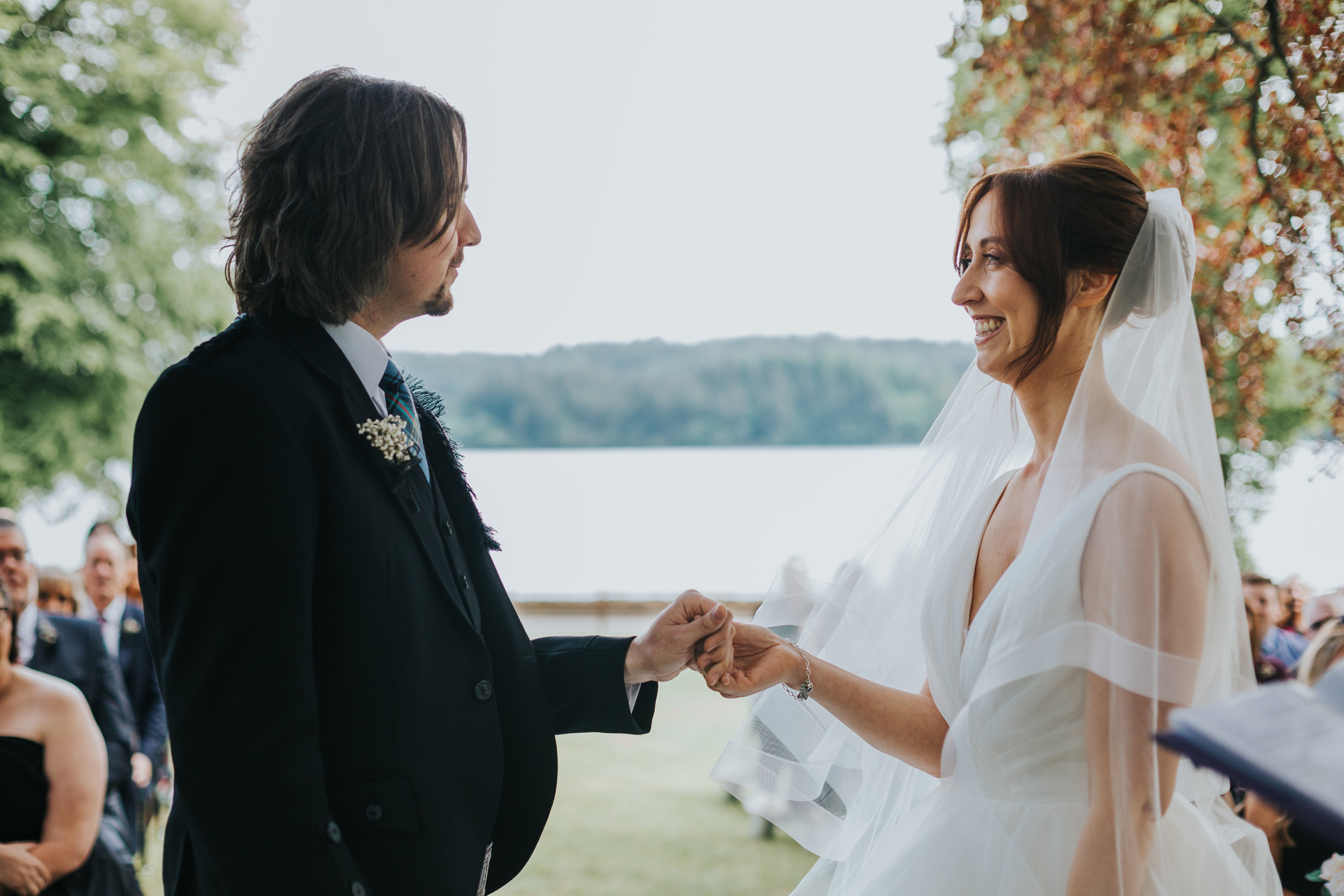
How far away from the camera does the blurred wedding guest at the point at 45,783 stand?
2742 mm

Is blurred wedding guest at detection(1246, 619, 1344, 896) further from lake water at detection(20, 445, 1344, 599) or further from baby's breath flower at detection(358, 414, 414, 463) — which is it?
lake water at detection(20, 445, 1344, 599)

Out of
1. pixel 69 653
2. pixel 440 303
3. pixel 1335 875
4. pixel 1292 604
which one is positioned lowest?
pixel 69 653

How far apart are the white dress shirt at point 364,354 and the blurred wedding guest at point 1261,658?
135 inches

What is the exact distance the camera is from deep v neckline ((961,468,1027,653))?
1.68 m

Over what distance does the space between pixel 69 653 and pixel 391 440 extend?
3.64 m

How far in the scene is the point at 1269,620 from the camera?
409 centimetres

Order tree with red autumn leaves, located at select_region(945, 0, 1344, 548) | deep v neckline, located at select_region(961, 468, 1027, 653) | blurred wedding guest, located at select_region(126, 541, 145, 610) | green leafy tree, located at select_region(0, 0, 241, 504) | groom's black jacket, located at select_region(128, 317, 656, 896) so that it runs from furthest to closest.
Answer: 1. green leafy tree, located at select_region(0, 0, 241, 504)
2. blurred wedding guest, located at select_region(126, 541, 145, 610)
3. tree with red autumn leaves, located at select_region(945, 0, 1344, 548)
4. deep v neckline, located at select_region(961, 468, 1027, 653)
5. groom's black jacket, located at select_region(128, 317, 656, 896)

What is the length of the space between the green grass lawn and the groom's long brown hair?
5.53 metres

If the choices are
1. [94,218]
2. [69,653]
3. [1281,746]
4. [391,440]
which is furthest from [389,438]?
[94,218]

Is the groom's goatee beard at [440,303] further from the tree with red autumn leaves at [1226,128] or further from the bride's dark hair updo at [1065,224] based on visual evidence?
the tree with red autumn leaves at [1226,128]

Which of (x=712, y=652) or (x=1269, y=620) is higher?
(x=712, y=652)

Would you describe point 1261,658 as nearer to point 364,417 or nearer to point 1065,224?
point 1065,224

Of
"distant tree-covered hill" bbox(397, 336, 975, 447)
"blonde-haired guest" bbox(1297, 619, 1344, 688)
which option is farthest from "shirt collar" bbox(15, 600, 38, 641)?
"distant tree-covered hill" bbox(397, 336, 975, 447)

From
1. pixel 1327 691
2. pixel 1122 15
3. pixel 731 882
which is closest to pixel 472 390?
pixel 731 882
